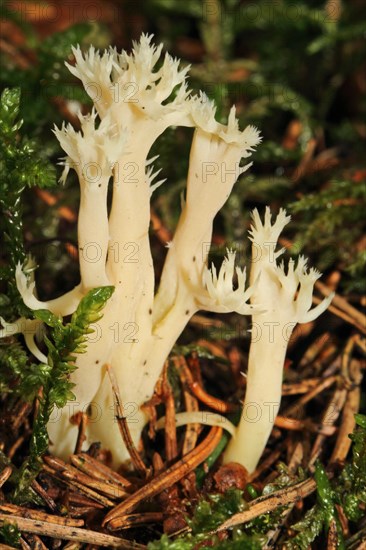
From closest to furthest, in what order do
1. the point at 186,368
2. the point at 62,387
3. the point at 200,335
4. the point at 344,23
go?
1. the point at 62,387
2. the point at 186,368
3. the point at 200,335
4. the point at 344,23

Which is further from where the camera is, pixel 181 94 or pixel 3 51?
pixel 3 51

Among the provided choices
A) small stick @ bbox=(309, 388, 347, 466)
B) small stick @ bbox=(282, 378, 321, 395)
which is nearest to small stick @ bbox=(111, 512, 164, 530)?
small stick @ bbox=(309, 388, 347, 466)

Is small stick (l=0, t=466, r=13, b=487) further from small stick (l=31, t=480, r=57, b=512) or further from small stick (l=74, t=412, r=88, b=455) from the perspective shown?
small stick (l=74, t=412, r=88, b=455)

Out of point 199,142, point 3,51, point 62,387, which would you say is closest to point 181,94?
point 199,142

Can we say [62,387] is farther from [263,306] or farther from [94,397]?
[263,306]

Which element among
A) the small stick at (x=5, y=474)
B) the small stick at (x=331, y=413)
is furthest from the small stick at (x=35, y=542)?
the small stick at (x=331, y=413)

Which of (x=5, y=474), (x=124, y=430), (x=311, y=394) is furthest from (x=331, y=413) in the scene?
(x=5, y=474)

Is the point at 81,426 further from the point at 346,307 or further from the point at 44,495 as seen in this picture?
the point at 346,307
